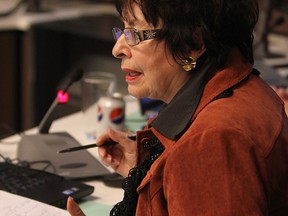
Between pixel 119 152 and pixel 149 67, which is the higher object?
pixel 149 67

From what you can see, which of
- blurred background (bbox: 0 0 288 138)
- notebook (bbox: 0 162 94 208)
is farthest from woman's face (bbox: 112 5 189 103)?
blurred background (bbox: 0 0 288 138)

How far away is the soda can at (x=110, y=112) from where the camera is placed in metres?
2.04

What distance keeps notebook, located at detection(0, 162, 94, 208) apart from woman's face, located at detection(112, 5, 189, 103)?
38cm

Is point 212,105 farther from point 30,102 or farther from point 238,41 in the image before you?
point 30,102

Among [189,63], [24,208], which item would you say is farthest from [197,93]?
[24,208]

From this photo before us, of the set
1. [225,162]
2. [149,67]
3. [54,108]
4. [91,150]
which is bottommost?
[91,150]

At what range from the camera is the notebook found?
4.92ft

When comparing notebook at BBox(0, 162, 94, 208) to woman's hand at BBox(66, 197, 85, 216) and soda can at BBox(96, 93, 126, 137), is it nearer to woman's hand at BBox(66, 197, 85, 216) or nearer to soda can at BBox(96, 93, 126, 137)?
woman's hand at BBox(66, 197, 85, 216)

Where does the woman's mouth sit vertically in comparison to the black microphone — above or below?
above

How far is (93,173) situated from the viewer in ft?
5.60

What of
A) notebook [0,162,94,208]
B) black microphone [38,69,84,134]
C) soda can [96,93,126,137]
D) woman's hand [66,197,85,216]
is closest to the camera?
woman's hand [66,197,85,216]

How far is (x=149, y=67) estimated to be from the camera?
1228mm

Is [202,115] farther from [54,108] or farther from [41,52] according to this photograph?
[41,52]

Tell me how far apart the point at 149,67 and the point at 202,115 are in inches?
7.5
